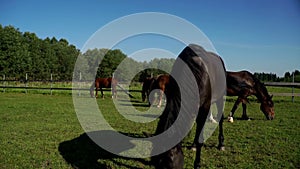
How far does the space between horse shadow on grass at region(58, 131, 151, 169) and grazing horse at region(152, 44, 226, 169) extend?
1.47 metres

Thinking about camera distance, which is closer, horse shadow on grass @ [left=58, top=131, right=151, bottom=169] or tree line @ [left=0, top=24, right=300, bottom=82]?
horse shadow on grass @ [left=58, top=131, right=151, bottom=169]

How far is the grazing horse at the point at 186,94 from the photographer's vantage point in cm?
240

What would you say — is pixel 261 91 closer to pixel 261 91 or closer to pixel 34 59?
pixel 261 91

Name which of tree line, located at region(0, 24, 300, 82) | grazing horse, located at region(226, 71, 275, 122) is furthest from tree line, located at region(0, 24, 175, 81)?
grazing horse, located at region(226, 71, 275, 122)

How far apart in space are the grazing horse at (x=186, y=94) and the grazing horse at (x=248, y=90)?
4326mm

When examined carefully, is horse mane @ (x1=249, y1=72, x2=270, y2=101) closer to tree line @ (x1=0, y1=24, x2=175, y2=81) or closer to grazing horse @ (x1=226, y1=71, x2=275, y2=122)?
grazing horse @ (x1=226, y1=71, x2=275, y2=122)

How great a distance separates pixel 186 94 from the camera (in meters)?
3.02

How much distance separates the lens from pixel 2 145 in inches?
197

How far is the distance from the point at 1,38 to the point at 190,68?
5379cm

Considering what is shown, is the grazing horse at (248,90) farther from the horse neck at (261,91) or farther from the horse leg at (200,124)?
the horse leg at (200,124)

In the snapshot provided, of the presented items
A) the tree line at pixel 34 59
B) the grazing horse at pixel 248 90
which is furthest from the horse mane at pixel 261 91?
the tree line at pixel 34 59

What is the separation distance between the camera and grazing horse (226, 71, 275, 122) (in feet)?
26.1

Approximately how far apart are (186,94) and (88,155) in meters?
2.51

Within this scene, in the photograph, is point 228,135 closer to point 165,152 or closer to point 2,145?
point 165,152
